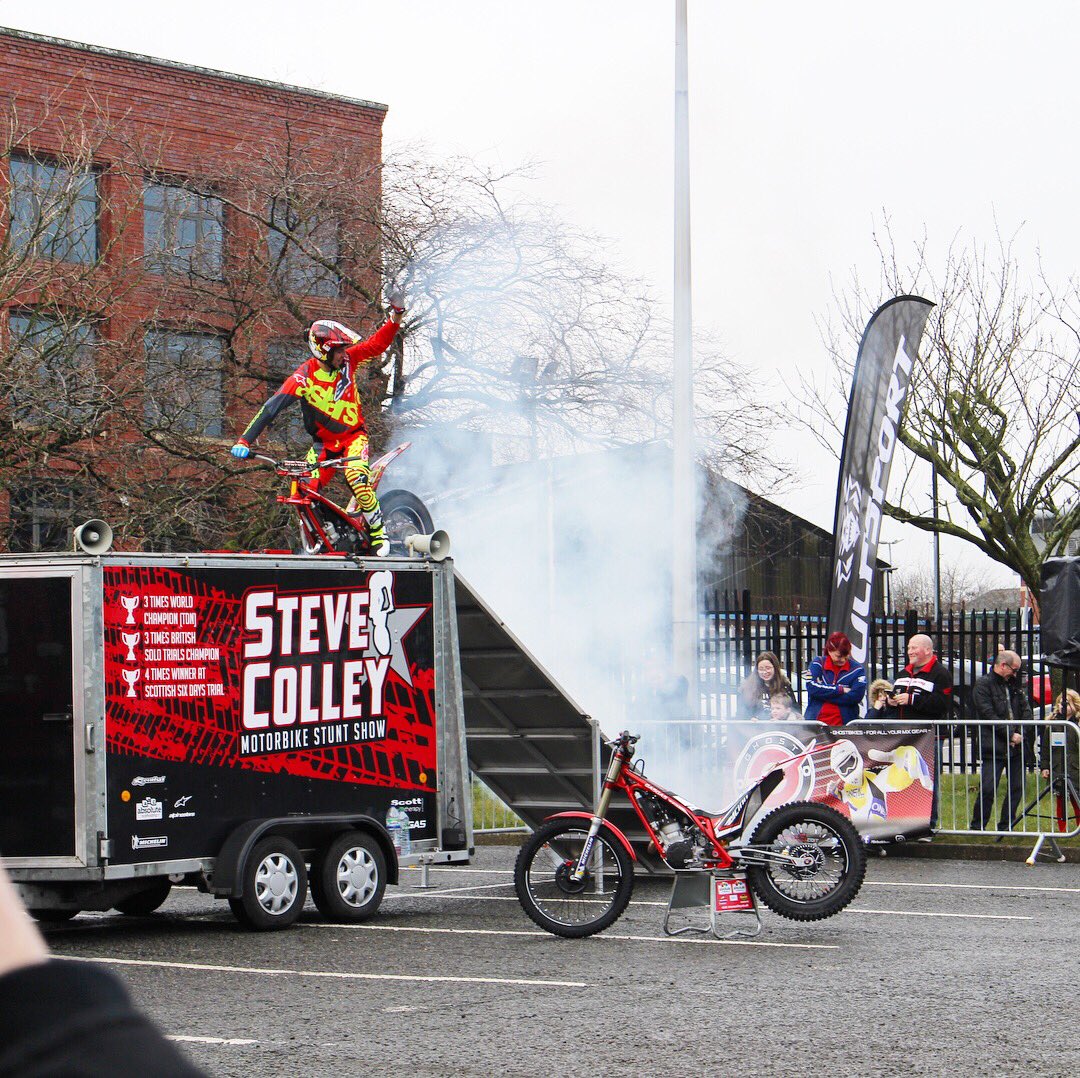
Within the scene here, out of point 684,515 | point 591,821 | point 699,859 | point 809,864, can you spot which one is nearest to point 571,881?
point 591,821

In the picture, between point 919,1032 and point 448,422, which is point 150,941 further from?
point 448,422

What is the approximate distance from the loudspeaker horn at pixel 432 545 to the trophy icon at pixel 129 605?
2.38 m

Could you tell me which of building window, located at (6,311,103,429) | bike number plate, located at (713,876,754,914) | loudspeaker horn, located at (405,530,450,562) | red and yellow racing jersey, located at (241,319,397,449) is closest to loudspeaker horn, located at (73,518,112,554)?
loudspeaker horn, located at (405,530,450,562)

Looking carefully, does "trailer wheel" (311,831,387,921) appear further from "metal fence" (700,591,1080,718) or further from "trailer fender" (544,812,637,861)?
"metal fence" (700,591,1080,718)

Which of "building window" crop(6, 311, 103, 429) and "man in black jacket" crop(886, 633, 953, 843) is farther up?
"building window" crop(6, 311, 103, 429)

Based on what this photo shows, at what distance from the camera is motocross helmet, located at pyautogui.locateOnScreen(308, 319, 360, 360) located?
41.3ft

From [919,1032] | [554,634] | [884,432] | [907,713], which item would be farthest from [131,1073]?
[554,634]

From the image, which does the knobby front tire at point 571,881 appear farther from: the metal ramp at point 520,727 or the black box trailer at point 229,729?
the metal ramp at point 520,727

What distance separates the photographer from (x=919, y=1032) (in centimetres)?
696

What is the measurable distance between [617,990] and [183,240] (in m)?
18.4

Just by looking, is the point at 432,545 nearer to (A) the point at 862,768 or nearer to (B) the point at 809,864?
(B) the point at 809,864

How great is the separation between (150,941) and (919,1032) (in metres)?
5.20

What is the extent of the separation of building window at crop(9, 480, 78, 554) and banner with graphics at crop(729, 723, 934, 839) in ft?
32.3

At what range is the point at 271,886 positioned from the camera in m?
10.7
